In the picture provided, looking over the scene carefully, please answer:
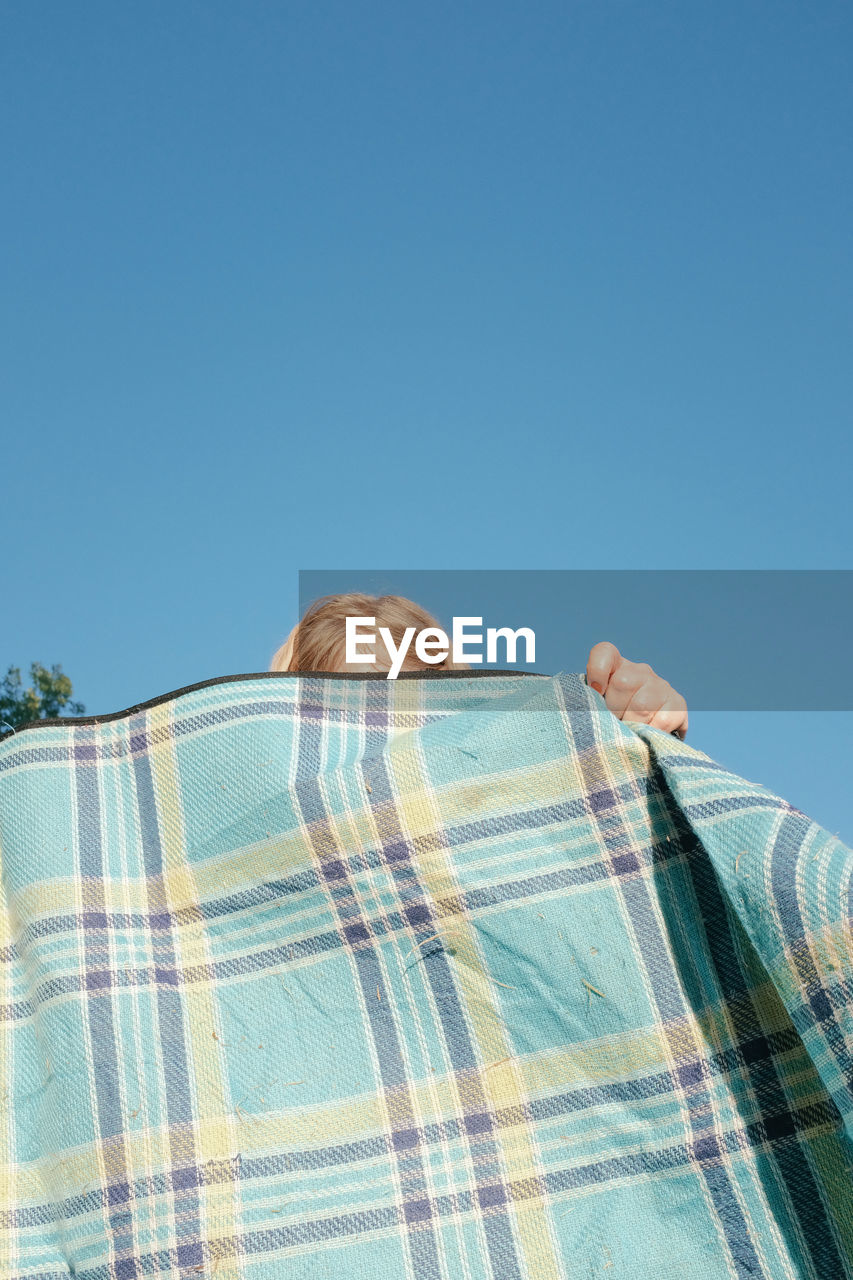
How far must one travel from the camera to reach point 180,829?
1.57 metres

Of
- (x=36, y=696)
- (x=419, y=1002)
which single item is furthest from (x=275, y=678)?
(x=36, y=696)

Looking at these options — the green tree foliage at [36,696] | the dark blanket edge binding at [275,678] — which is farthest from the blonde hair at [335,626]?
the green tree foliage at [36,696]

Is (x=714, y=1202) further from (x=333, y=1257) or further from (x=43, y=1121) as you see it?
(x=43, y=1121)

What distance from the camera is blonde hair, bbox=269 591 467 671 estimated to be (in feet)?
6.76

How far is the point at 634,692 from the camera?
1.54 m

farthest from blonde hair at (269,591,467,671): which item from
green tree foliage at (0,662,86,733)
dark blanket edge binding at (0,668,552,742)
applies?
green tree foliage at (0,662,86,733)

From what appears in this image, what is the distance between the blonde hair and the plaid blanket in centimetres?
47

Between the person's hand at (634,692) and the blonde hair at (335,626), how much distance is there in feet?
1.80

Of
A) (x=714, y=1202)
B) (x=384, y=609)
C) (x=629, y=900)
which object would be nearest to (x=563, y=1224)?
(x=714, y=1202)

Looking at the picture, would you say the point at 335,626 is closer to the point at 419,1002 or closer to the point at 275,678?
the point at 275,678

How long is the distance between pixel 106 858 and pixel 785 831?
3.11ft

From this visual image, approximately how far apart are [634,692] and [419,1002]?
20.8 inches

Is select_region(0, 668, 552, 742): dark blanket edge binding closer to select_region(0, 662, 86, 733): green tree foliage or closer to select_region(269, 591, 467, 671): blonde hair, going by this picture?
select_region(269, 591, 467, 671): blonde hair

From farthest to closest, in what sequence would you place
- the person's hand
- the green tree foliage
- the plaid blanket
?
the green tree foliage, the person's hand, the plaid blanket
